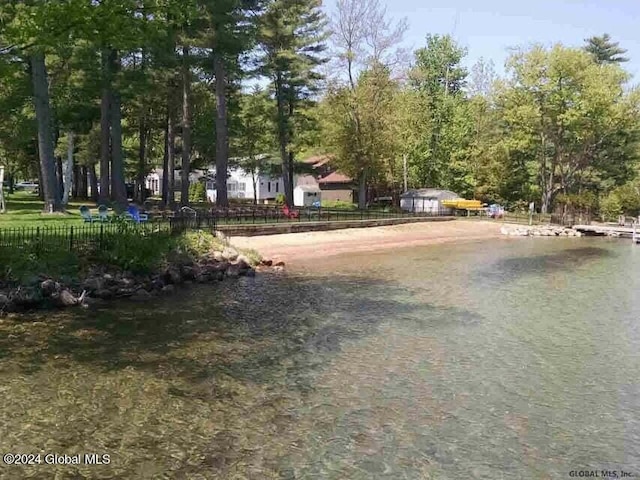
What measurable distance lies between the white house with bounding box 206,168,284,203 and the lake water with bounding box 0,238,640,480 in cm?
5332

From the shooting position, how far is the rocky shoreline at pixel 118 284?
1509cm

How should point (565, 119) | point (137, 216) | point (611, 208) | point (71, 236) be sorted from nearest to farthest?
point (71, 236) → point (137, 216) → point (565, 119) → point (611, 208)

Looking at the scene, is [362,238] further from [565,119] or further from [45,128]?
[565,119]

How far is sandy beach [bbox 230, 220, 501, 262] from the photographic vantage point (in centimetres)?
2914

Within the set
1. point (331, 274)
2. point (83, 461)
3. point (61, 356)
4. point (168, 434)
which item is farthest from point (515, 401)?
point (331, 274)

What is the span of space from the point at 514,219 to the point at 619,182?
51.4 feet

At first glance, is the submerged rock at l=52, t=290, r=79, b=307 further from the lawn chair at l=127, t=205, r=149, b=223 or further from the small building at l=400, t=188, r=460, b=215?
the small building at l=400, t=188, r=460, b=215

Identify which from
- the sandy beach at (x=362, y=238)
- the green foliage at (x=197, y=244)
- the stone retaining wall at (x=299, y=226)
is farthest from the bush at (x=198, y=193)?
the green foliage at (x=197, y=244)

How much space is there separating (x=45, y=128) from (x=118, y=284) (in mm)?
13065

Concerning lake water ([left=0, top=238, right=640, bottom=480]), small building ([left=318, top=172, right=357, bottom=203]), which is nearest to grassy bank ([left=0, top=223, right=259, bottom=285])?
lake water ([left=0, top=238, right=640, bottom=480])

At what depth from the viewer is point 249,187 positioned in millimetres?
75188

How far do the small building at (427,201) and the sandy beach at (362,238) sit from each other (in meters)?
5.09

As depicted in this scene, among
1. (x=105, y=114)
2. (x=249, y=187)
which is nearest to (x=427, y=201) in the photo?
(x=249, y=187)

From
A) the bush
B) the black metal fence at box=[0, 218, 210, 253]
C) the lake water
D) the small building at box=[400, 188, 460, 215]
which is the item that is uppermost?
the bush
